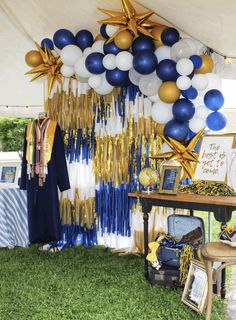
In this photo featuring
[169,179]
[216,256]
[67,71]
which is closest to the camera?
[216,256]

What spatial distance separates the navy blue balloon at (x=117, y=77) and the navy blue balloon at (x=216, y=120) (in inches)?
31.1

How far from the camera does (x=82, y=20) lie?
12.0ft

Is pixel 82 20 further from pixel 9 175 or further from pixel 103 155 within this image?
pixel 9 175

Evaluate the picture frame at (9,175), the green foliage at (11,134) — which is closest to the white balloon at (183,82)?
the picture frame at (9,175)

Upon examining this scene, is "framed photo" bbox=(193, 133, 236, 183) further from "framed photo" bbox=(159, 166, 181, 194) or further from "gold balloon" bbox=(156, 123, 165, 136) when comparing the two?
"gold balloon" bbox=(156, 123, 165, 136)

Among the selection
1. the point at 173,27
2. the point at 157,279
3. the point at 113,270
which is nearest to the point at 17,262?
the point at 113,270

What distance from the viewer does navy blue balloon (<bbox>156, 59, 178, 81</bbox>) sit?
10.3 feet

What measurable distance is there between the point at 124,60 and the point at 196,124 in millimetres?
793

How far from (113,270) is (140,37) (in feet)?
6.46

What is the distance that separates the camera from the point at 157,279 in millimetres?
2980

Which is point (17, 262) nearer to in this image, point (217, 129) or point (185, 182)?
point (185, 182)

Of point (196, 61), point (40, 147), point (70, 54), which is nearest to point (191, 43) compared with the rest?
point (196, 61)

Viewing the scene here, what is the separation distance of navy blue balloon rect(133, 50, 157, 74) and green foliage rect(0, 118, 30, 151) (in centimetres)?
761

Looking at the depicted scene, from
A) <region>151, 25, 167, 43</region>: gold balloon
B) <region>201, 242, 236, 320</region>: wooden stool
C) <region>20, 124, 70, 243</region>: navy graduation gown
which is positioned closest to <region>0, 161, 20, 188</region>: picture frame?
<region>20, 124, 70, 243</region>: navy graduation gown
